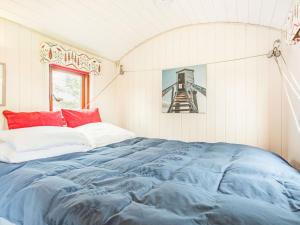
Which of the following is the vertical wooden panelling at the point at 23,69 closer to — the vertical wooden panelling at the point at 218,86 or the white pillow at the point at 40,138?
the white pillow at the point at 40,138

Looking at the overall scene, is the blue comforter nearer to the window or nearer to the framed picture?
the window

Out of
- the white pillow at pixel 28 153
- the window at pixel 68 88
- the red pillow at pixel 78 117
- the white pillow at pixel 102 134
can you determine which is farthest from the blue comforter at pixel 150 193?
the window at pixel 68 88

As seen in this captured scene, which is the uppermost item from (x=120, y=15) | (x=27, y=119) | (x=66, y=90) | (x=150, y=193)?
(x=120, y=15)

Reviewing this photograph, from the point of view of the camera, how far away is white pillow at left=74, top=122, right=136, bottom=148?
6.68 ft

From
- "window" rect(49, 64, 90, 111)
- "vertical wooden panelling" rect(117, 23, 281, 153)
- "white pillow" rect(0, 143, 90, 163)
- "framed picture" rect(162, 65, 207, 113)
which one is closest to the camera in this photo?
"white pillow" rect(0, 143, 90, 163)

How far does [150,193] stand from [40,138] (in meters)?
1.13

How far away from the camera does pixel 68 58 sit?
101 inches

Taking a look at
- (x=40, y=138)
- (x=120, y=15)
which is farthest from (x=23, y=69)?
(x=120, y=15)

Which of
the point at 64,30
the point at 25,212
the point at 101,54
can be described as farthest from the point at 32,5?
the point at 25,212

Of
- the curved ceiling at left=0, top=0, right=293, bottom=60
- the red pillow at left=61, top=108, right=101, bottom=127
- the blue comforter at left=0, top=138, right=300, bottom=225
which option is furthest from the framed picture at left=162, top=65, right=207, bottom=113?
the blue comforter at left=0, top=138, right=300, bottom=225

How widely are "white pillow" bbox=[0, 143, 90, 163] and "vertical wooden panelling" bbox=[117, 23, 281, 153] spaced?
5.35 feet

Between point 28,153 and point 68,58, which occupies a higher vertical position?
point 68,58

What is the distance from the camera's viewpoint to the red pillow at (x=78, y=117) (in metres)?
2.31

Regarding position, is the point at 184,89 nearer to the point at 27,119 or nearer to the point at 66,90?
the point at 66,90
